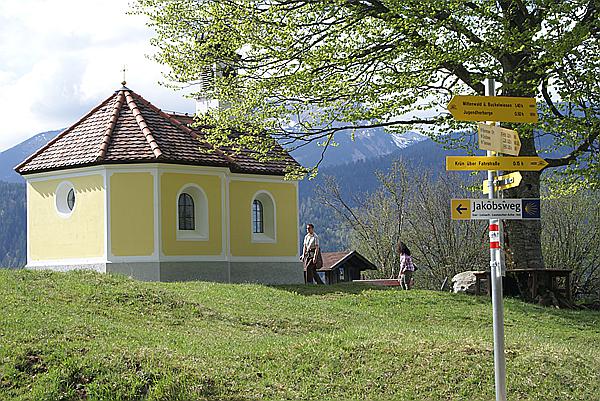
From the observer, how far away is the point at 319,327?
17734 millimetres

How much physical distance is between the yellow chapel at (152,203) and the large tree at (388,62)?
8.93 ft

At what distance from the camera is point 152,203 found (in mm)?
26609

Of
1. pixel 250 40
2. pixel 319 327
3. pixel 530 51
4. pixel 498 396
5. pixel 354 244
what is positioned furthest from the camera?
pixel 354 244

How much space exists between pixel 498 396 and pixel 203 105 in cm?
2516

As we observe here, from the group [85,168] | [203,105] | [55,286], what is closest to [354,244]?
[203,105]

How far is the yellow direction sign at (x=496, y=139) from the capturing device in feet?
32.9

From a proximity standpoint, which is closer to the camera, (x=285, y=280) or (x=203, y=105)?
(x=285, y=280)

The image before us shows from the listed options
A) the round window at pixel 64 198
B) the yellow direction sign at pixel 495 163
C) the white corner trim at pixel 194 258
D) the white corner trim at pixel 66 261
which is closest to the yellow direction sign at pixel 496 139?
the yellow direction sign at pixel 495 163

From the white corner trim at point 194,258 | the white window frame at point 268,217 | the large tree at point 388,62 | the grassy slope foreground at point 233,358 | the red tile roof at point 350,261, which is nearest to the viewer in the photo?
the grassy slope foreground at point 233,358

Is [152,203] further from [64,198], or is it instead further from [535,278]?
[535,278]

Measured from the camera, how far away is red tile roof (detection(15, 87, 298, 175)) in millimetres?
26875

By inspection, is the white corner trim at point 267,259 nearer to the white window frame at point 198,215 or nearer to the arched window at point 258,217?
the arched window at point 258,217

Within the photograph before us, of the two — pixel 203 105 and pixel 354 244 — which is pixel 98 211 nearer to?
pixel 203 105

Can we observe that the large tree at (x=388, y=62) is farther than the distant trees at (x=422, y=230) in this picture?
No
